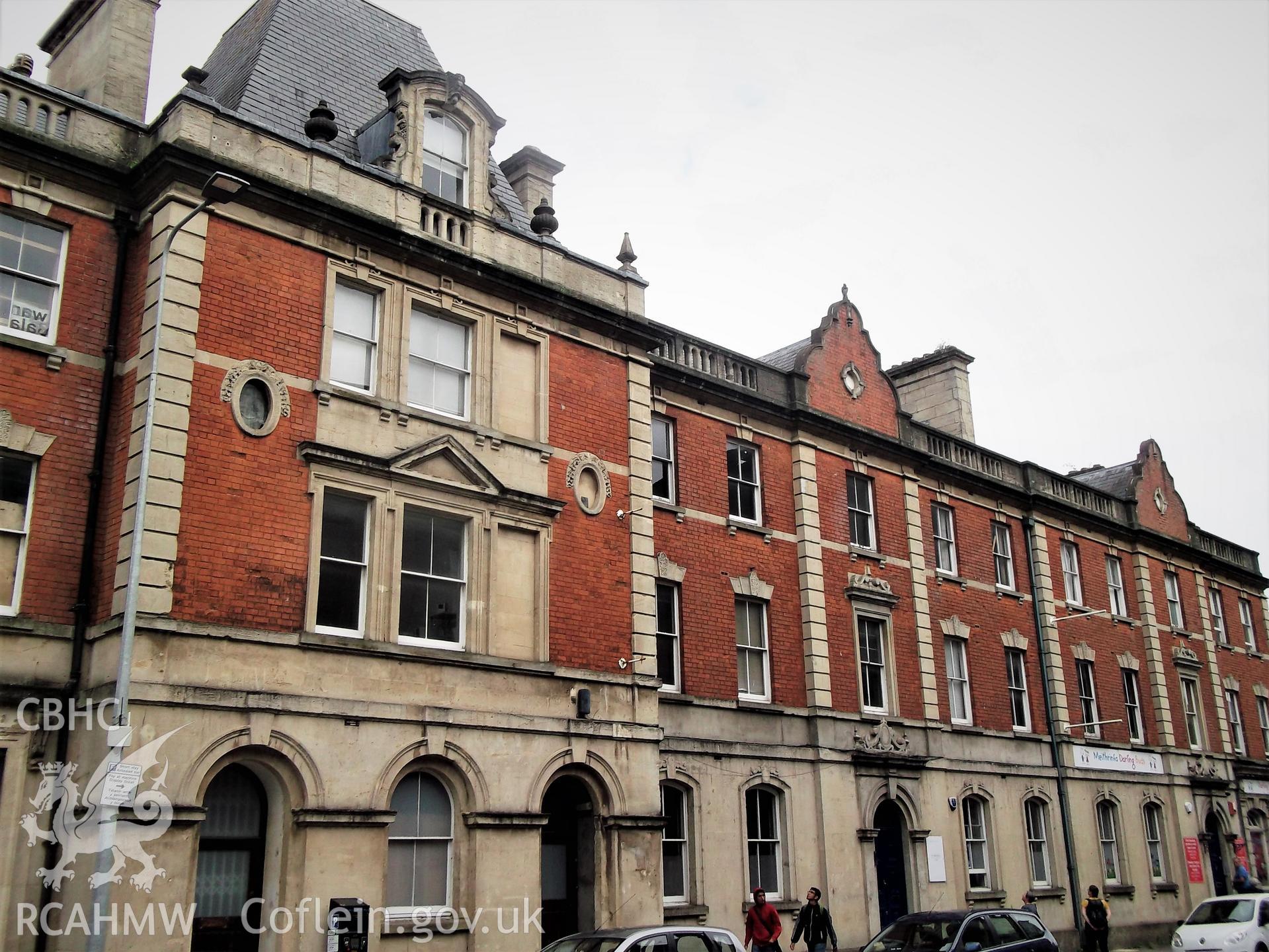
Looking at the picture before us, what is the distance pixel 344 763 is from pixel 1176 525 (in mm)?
32930

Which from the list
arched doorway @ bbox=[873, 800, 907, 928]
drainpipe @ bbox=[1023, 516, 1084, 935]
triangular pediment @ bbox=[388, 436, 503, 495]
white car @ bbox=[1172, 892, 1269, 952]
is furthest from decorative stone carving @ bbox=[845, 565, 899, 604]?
triangular pediment @ bbox=[388, 436, 503, 495]

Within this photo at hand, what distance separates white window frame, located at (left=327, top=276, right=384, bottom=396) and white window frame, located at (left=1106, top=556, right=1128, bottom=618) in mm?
25534

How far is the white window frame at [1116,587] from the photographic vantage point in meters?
36.0

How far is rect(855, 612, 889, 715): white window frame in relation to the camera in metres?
26.5

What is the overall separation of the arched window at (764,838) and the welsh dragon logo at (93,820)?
11.9m

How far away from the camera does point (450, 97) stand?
20.6 meters

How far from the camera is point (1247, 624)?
142ft

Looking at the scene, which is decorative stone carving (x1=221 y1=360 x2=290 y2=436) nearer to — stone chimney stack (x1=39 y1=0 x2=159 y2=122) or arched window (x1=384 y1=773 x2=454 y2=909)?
stone chimney stack (x1=39 y1=0 x2=159 y2=122)

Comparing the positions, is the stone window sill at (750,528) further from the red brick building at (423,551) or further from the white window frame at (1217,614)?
the white window frame at (1217,614)

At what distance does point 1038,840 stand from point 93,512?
941 inches

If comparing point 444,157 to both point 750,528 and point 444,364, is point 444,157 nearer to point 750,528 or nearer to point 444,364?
point 444,364

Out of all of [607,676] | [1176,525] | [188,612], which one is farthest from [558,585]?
[1176,525]

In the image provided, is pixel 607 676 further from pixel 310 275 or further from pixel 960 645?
pixel 960 645

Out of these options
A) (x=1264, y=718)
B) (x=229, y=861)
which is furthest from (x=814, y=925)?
(x=1264, y=718)
